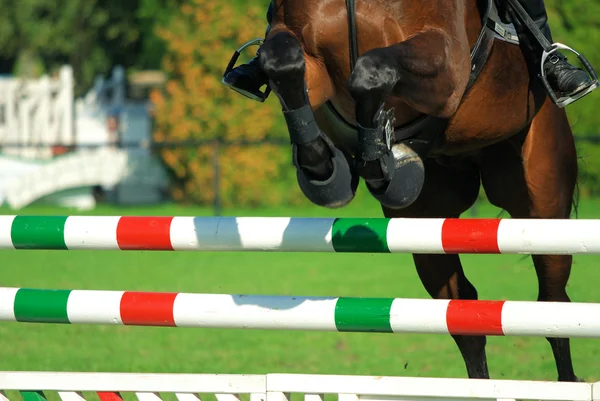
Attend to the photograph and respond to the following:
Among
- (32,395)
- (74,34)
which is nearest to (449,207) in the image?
(32,395)

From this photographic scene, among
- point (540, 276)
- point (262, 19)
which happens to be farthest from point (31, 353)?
point (262, 19)

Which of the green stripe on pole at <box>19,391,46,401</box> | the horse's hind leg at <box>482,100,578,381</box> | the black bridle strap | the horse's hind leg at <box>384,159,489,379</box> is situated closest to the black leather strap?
the horse's hind leg at <box>482,100,578,381</box>

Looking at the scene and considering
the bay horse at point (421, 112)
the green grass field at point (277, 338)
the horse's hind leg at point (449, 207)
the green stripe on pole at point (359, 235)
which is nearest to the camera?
the green stripe on pole at point (359, 235)

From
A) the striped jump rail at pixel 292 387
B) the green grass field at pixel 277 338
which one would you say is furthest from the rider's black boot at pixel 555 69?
the striped jump rail at pixel 292 387

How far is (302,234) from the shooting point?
2828mm

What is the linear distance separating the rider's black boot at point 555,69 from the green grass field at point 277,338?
113 centimetres

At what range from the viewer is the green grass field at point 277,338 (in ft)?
16.3

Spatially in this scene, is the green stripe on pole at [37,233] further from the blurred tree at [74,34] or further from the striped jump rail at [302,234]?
the blurred tree at [74,34]

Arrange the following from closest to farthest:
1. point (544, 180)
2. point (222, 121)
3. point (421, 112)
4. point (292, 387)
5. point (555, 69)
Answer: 1. point (292, 387)
2. point (421, 112)
3. point (555, 69)
4. point (544, 180)
5. point (222, 121)

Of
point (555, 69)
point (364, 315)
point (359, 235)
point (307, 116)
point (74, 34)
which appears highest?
point (74, 34)

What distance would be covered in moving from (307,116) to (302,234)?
36cm

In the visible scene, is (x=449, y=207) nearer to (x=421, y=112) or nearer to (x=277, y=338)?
(x=421, y=112)

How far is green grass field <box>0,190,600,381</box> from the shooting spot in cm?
495

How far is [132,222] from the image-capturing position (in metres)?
2.90
